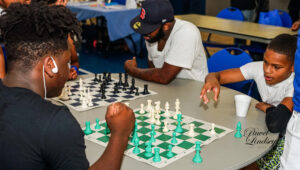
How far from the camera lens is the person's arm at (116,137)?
1.25 metres

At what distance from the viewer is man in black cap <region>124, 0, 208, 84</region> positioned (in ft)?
8.35

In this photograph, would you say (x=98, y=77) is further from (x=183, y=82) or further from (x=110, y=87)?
(x=183, y=82)

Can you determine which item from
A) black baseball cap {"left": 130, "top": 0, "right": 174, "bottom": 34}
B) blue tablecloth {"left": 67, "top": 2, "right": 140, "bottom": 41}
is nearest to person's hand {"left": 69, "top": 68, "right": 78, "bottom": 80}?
black baseball cap {"left": 130, "top": 0, "right": 174, "bottom": 34}

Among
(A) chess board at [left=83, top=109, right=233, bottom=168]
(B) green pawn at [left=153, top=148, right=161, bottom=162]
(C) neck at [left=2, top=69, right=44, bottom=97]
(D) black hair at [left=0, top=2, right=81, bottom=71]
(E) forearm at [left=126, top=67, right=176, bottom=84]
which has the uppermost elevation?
(D) black hair at [left=0, top=2, right=81, bottom=71]

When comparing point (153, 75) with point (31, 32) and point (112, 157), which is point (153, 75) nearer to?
point (112, 157)

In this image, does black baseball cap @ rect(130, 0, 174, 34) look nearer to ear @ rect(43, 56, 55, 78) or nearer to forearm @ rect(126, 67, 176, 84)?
forearm @ rect(126, 67, 176, 84)

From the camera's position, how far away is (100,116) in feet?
6.34

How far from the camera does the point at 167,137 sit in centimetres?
168

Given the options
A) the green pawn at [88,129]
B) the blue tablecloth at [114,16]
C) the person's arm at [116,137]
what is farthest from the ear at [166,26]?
the blue tablecloth at [114,16]

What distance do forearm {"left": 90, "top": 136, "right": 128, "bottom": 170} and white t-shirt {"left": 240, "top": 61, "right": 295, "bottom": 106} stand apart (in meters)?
1.25

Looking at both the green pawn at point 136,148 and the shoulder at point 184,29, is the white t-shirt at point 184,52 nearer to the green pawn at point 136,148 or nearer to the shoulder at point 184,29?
the shoulder at point 184,29

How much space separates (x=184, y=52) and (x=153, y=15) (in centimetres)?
35

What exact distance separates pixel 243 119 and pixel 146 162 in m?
0.73

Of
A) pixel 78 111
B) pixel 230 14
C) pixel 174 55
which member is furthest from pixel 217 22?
pixel 78 111
